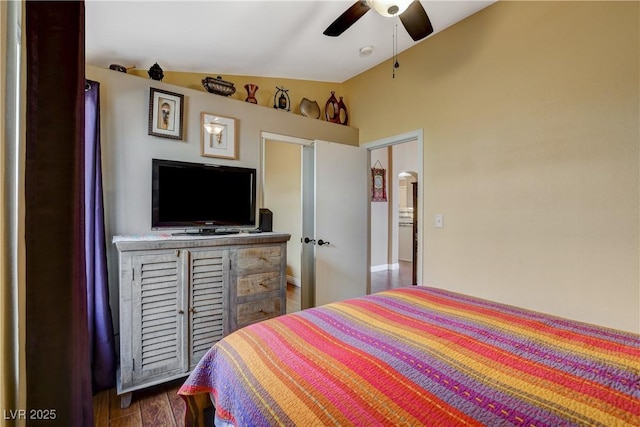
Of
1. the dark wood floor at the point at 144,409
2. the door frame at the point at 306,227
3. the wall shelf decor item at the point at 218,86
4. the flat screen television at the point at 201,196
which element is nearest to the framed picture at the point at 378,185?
the door frame at the point at 306,227

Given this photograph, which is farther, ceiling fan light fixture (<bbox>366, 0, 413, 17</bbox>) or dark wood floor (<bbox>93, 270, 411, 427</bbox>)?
dark wood floor (<bbox>93, 270, 411, 427</bbox>)

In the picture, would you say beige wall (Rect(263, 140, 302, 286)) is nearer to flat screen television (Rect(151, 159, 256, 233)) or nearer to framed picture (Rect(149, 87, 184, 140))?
flat screen television (Rect(151, 159, 256, 233))

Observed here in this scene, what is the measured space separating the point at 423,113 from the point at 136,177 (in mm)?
2539

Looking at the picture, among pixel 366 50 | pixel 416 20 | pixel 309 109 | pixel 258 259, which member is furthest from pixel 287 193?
A: pixel 416 20

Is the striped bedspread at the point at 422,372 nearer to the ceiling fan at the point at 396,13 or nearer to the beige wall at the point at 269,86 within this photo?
the ceiling fan at the point at 396,13

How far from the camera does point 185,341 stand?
1.93 meters

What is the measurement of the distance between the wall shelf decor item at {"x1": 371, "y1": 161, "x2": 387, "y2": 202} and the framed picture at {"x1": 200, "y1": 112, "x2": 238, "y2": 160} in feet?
11.9

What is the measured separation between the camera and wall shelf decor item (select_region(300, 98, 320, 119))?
3189 millimetres

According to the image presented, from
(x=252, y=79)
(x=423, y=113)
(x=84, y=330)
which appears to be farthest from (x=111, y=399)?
(x=423, y=113)

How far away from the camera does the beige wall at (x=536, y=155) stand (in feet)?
5.72

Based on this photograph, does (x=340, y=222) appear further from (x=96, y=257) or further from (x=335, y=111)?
(x=96, y=257)

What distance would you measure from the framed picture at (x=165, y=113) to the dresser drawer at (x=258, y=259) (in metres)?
1.11

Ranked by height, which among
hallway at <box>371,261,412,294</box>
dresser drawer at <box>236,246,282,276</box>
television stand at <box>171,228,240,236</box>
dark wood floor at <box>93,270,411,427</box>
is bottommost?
dark wood floor at <box>93,270,411,427</box>

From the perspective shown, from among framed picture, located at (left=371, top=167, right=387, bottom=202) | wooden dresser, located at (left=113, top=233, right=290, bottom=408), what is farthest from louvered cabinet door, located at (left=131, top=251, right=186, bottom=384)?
framed picture, located at (left=371, top=167, right=387, bottom=202)
